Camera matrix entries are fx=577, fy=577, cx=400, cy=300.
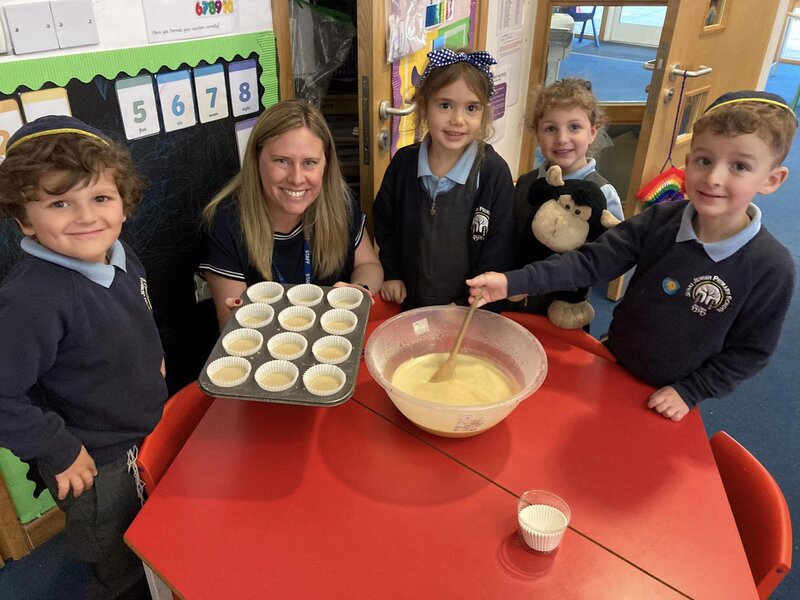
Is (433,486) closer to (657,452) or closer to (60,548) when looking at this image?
(657,452)

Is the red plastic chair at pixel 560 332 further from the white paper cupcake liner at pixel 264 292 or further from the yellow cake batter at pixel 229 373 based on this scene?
the yellow cake batter at pixel 229 373

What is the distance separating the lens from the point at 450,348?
1.51m

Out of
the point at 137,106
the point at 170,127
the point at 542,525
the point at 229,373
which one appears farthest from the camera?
the point at 170,127

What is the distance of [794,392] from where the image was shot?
8.60 feet

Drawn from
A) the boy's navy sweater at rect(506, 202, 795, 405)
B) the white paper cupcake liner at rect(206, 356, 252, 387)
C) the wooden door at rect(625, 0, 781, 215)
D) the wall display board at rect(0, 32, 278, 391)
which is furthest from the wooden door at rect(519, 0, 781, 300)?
the white paper cupcake liner at rect(206, 356, 252, 387)

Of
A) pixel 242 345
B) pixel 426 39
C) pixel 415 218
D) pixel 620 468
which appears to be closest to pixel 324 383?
pixel 242 345

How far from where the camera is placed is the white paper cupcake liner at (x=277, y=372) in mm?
1170

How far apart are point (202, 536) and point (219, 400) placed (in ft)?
1.27

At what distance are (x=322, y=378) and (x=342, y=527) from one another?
1.02ft

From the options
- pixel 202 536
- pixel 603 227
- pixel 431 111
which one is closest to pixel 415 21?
pixel 431 111

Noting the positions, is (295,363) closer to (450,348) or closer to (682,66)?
(450,348)

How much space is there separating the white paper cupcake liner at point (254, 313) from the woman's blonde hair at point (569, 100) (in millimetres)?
1092

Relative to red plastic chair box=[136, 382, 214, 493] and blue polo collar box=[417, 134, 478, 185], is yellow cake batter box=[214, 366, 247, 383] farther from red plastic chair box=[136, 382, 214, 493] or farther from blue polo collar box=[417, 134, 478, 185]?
blue polo collar box=[417, 134, 478, 185]

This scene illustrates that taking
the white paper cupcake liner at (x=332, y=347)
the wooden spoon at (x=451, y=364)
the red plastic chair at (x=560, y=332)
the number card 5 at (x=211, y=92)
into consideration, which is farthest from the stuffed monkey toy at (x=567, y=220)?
the number card 5 at (x=211, y=92)
